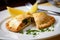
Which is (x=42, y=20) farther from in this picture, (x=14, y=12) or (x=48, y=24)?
(x=14, y=12)

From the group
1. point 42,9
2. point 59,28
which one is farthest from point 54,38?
point 42,9

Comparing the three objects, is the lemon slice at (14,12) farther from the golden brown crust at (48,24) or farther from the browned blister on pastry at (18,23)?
the golden brown crust at (48,24)

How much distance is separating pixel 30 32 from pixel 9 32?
98 millimetres

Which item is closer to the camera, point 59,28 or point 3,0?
point 59,28

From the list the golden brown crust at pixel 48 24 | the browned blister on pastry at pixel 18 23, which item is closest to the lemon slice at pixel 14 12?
the browned blister on pastry at pixel 18 23

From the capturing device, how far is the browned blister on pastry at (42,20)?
0.75 metres

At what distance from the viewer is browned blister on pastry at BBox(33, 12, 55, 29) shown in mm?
752

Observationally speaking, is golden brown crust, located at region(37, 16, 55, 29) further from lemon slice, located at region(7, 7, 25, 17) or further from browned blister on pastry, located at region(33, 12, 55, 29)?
lemon slice, located at region(7, 7, 25, 17)

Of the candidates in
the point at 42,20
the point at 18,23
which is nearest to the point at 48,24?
the point at 42,20

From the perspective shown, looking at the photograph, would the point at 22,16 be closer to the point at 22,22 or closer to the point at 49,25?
the point at 22,22

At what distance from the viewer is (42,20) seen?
781 mm

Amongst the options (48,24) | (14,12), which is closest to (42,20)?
(48,24)

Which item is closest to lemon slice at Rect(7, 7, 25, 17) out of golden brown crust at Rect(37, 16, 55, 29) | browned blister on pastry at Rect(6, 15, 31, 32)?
browned blister on pastry at Rect(6, 15, 31, 32)

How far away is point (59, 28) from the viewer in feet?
2.29
